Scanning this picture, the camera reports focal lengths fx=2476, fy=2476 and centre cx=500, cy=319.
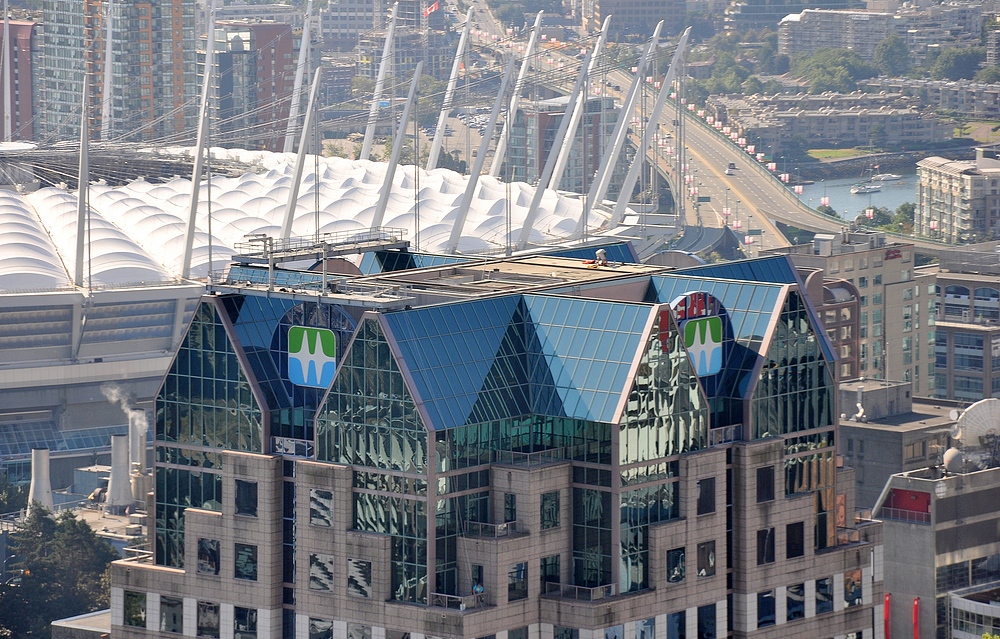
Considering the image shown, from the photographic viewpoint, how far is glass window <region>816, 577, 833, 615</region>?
60.6 meters

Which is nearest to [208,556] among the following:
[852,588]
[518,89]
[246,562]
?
[246,562]

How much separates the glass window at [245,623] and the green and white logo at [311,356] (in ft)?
17.9

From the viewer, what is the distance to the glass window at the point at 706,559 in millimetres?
57500

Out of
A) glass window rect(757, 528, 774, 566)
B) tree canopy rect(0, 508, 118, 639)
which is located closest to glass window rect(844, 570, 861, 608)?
glass window rect(757, 528, 774, 566)

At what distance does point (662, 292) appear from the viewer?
204 ft

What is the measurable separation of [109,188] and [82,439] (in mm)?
31311

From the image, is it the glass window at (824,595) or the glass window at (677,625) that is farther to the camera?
the glass window at (824,595)

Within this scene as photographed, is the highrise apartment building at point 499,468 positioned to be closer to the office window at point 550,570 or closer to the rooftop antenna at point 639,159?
the office window at point 550,570

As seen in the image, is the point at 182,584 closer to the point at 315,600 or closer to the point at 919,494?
the point at 315,600

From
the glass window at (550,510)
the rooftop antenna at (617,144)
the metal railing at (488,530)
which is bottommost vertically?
the metal railing at (488,530)

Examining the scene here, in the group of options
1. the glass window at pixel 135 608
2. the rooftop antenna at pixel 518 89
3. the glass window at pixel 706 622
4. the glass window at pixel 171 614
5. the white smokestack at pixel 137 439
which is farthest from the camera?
the rooftop antenna at pixel 518 89

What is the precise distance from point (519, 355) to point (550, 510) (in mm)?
4018

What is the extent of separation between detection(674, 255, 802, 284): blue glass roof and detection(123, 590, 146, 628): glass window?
1564cm

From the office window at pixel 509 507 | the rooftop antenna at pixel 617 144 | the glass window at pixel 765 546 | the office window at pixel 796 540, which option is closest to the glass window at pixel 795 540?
the office window at pixel 796 540
